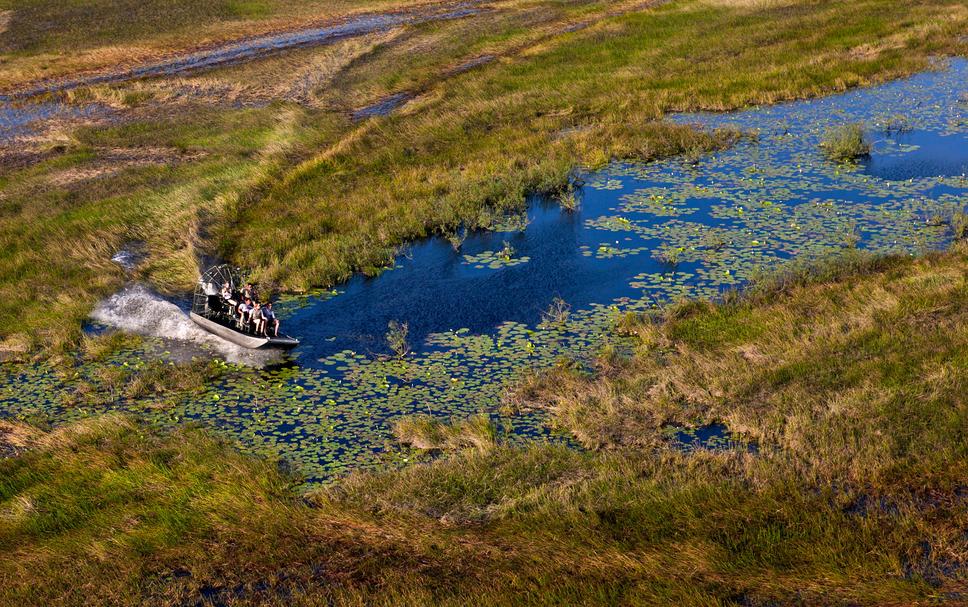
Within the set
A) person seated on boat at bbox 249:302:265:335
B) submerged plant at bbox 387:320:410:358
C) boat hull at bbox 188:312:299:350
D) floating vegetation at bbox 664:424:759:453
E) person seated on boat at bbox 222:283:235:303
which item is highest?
person seated on boat at bbox 222:283:235:303

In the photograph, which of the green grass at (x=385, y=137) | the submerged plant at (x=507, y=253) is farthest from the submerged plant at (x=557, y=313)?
the green grass at (x=385, y=137)

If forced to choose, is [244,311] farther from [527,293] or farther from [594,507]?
[594,507]

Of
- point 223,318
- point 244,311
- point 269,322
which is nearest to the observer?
point 269,322

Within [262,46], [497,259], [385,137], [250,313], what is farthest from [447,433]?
[262,46]

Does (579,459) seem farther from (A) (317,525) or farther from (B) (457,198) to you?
(B) (457,198)

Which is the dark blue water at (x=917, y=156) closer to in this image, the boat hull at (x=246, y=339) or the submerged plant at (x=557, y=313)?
the submerged plant at (x=557, y=313)

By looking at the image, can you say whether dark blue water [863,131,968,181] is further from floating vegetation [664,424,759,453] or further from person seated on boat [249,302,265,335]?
person seated on boat [249,302,265,335]

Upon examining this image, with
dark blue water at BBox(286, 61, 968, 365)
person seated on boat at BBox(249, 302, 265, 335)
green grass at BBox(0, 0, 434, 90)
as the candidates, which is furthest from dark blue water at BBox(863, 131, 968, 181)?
green grass at BBox(0, 0, 434, 90)
